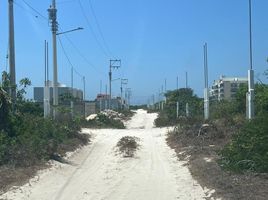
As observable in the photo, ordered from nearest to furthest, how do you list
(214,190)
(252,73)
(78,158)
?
(214,190) → (78,158) → (252,73)

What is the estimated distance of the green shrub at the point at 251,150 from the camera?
1431cm

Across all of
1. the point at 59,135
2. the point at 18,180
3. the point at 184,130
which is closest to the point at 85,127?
the point at 184,130

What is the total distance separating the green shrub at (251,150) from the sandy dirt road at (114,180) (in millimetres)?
1199

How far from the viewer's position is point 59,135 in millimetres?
24734

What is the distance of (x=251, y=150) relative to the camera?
1495 centimetres

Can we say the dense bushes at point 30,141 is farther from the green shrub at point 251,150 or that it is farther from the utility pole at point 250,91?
the utility pole at point 250,91

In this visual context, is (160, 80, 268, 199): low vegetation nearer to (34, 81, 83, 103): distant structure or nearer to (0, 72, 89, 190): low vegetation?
(0, 72, 89, 190): low vegetation

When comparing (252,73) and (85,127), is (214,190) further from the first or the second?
(85,127)

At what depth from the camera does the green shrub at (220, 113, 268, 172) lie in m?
14.3

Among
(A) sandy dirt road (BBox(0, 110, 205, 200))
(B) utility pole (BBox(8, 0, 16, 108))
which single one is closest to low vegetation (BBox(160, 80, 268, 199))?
(A) sandy dirt road (BBox(0, 110, 205, 200))

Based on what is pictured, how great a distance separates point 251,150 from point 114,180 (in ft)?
13.0

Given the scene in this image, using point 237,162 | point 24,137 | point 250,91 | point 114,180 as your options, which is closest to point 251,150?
point 237,162

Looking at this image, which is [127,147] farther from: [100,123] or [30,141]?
[100,123]

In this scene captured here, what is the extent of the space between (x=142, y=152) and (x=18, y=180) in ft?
29.7
